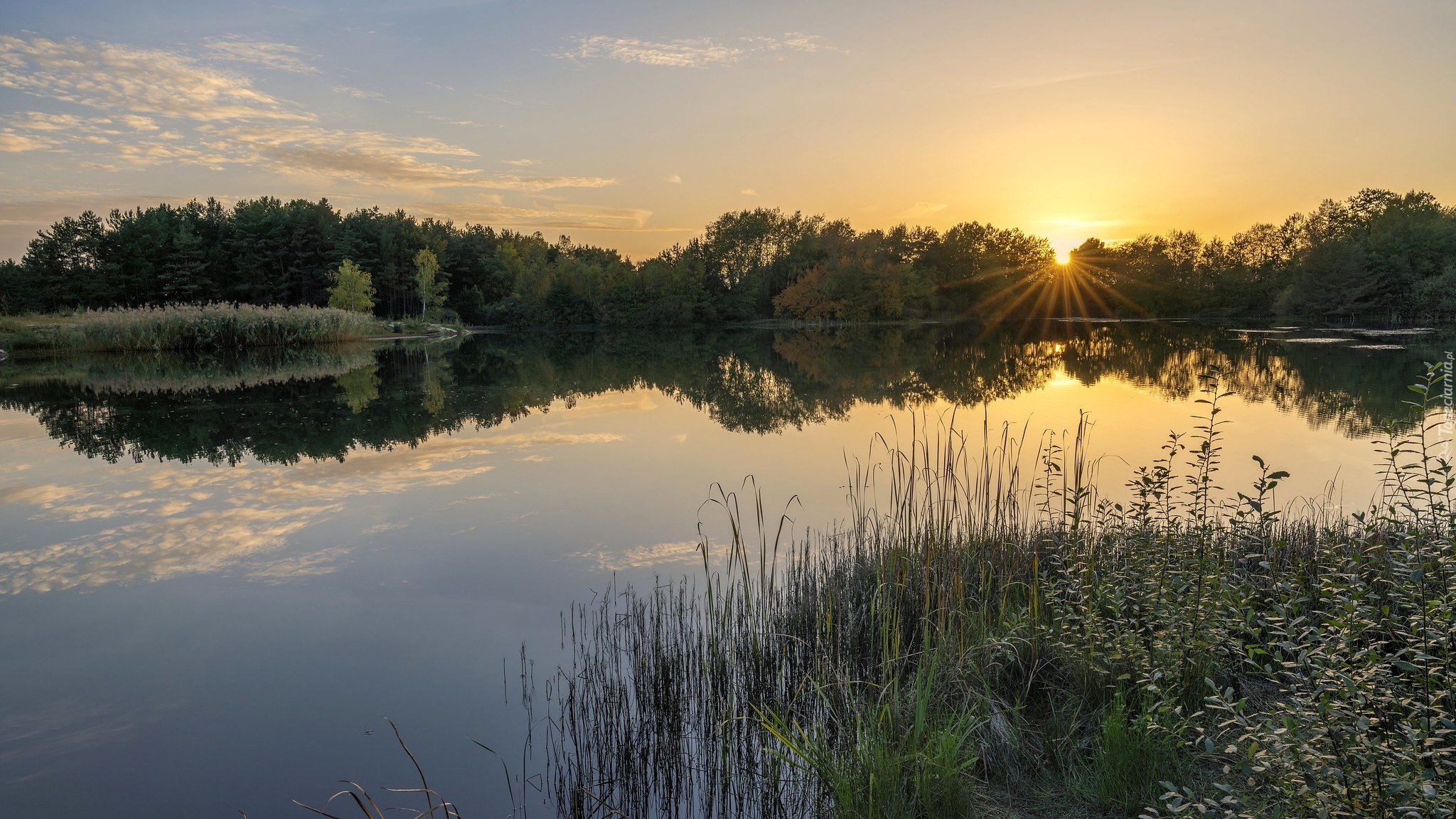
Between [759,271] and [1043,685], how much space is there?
205ft

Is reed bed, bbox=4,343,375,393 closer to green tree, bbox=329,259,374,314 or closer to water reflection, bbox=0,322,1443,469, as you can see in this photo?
water reflection, bbox=0,322,1443,469

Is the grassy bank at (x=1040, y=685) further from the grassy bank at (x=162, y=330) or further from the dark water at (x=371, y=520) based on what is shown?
the grassy bank at (x=162, y=330)

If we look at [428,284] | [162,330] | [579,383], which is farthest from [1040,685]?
[428,284]

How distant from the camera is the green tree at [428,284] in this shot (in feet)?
173

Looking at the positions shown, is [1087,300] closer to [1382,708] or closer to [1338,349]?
[1338,349]

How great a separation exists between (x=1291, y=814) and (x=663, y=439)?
32.9 ft

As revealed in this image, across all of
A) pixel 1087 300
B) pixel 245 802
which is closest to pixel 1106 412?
pixel 245 802

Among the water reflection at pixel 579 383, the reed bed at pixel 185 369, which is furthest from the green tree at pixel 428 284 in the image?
the reed bed at pixel 185 369

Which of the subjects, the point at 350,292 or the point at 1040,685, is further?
the point at 350,292

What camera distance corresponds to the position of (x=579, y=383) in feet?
67.3

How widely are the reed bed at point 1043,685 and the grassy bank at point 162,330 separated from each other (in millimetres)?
32784

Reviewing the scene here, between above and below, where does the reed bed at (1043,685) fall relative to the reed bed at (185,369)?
below

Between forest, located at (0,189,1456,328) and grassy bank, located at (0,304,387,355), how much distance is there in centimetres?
1345

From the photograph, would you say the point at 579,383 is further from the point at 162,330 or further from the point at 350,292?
the point at 350,292
